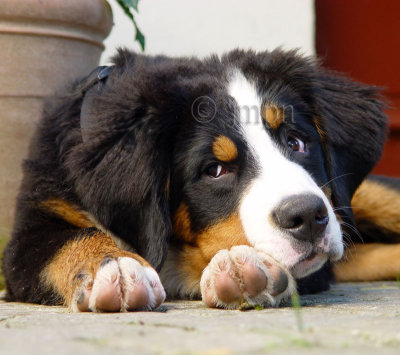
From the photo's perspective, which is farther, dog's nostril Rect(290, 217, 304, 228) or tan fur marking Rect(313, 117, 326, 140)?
tan fur marking Rect(313, 117, 326, 140)

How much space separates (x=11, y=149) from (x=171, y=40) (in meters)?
1.61

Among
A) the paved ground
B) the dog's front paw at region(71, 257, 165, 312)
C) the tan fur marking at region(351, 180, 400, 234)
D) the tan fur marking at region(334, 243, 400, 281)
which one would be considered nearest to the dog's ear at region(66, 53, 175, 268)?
the dog's front paw at region(71, 257, 165, 312)

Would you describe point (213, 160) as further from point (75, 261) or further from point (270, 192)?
point (75, 261)

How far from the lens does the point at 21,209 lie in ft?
9.41

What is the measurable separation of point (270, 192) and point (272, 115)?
0.47m

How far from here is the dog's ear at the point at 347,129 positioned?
290 cm

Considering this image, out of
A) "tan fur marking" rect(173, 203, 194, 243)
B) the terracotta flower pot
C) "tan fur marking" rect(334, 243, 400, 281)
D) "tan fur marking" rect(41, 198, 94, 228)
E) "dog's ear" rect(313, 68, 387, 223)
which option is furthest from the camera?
"tan fur marking" rect(334, 243, 400, 281)

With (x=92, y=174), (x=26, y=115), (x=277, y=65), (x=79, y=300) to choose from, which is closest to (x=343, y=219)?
(x=277, y=65)

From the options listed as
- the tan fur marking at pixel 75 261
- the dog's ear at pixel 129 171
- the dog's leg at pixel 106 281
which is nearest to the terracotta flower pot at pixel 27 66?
the dog's ear at pixel 129 171

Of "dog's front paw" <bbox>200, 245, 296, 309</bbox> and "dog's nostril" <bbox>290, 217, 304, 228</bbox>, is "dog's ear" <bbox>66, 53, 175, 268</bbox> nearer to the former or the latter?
"dog's front paw" <bbox>200, 245, 296, 309</bbox>

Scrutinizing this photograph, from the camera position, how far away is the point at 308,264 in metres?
2.34

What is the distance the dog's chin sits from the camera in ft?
7.58

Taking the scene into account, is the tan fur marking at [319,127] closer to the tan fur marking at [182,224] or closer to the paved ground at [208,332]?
the tan fur marking at [182,224]

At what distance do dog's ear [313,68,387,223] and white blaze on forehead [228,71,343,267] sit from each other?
380mm
